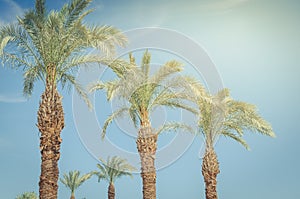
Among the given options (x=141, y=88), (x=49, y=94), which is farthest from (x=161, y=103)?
(x=49, y=94)

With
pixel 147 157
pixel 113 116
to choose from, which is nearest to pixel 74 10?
pixel 113 116

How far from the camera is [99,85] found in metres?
20.3

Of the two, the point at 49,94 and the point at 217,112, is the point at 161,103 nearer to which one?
the point at 217,112

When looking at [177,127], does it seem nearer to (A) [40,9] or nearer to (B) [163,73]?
(B) [163,73]

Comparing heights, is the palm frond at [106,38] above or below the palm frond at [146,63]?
below

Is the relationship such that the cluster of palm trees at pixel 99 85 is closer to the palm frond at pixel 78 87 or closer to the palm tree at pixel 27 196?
the palm frond at pixel 78 87

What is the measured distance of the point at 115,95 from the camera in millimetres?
18922

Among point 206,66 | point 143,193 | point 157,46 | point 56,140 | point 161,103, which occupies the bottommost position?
point 143,193

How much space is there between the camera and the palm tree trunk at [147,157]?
18.8 metres

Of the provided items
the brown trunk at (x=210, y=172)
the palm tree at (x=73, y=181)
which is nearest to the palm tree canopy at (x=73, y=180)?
the palm tree at (x=73, y=181)

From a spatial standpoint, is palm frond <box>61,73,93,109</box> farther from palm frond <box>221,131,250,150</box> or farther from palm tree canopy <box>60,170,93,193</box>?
palm tree canopy <box>60,170,93,193</box>

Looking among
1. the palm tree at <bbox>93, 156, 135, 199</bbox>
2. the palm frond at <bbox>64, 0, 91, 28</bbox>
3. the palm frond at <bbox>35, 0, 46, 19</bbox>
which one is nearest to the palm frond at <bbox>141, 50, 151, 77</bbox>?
the palm frond at <bbox>64, 0, 91, 28</bbox>

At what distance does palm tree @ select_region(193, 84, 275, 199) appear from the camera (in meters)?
22.8

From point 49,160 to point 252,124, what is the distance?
45.1 ft
